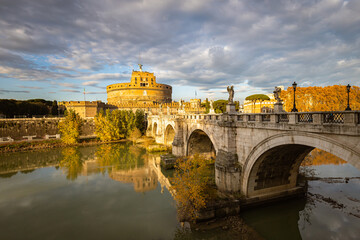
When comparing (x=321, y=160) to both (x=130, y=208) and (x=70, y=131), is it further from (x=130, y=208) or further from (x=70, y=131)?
(x=70, y=131)

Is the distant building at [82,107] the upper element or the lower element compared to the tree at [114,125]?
upper

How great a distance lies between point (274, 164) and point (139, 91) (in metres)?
63.5

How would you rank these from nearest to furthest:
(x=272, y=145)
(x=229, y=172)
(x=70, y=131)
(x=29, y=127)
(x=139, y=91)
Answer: (x=272, y=145), (x=229, y=172), (x=70, y=131), (x=29, y=127), (x=139, y=91)

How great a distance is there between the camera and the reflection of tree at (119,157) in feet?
79.3

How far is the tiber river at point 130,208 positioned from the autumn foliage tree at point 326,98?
47.2 ft

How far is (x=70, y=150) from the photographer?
32500mm

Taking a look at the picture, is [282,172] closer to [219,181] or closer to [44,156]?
[219,181]

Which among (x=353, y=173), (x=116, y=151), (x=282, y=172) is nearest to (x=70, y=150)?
(x=116, y=151)

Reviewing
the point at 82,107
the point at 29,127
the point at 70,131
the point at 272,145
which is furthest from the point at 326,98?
the point at 29,127

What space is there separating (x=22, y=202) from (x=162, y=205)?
34.6ft

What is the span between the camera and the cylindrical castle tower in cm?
7062

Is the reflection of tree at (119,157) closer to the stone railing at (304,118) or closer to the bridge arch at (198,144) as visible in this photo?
the bridge arch at (198,144)

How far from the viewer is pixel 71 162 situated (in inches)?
1019

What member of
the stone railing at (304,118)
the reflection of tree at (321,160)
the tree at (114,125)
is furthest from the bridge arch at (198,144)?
the tree at (114,125)
